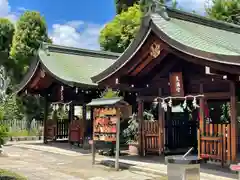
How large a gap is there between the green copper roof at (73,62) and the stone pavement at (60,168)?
11.1 ft

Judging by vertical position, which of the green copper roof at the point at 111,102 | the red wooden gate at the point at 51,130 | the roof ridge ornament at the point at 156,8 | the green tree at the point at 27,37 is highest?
the green tree at the point at 27,37

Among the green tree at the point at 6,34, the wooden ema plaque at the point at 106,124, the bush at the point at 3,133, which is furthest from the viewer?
the green tree at the point at 6,34

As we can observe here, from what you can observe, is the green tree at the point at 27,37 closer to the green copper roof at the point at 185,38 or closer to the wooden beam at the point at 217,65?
the green copper roof at the point at 185,38

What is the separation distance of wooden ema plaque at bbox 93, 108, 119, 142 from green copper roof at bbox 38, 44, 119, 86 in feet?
13.5

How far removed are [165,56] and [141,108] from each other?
235 centimetres

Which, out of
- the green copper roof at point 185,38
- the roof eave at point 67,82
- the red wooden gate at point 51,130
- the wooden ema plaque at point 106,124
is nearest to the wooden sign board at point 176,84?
the green copper roof at point 185,38

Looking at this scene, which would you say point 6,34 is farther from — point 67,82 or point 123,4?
point 67,82

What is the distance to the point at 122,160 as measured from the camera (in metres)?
12.0

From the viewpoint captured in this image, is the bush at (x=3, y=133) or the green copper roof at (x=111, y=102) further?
the green copper roof at (x=111, y=102)

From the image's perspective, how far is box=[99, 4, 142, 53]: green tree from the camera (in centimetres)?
2981

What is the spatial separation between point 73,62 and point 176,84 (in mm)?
8946

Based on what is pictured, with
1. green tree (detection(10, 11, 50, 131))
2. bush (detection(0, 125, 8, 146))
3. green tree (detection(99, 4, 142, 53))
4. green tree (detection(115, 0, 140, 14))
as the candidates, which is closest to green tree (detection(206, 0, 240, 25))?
green tree (detection(99, 4, 142, 53))

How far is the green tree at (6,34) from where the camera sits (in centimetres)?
2912

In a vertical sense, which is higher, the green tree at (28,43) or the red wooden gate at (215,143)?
the green tree at (28,43)
